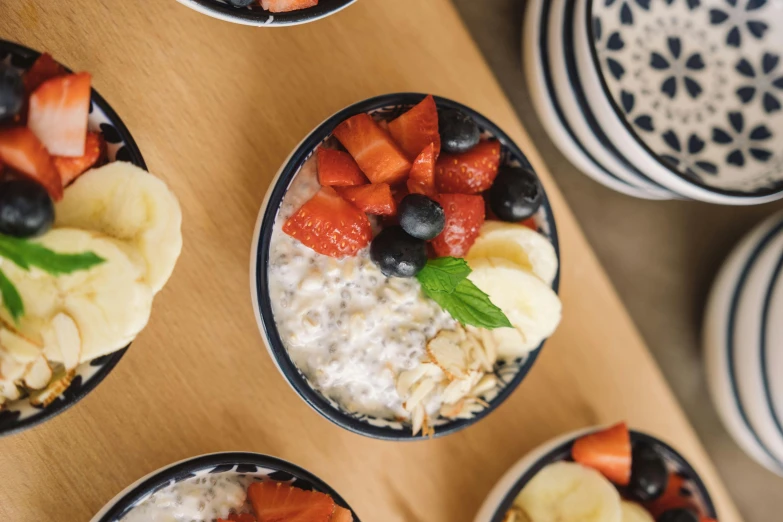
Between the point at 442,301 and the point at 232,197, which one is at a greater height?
the point at 232,197

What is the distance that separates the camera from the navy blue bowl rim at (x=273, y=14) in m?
0.85

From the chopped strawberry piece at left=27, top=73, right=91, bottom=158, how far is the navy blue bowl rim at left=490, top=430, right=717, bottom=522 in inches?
32.4

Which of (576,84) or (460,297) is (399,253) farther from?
(576,84)

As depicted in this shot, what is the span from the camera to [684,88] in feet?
4.26

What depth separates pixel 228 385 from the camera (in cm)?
107

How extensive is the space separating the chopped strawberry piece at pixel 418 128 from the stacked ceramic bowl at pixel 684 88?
253mm

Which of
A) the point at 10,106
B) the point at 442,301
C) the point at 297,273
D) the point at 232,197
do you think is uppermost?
the point at 10,106

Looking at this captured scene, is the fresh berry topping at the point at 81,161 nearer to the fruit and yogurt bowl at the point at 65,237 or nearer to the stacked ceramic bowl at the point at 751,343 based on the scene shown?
the fruit and yogurt bowl at the point at 65,237

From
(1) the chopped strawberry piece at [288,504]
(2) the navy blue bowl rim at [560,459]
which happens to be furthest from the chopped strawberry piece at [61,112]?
(2) the navy blue bowl rim at [560,459]

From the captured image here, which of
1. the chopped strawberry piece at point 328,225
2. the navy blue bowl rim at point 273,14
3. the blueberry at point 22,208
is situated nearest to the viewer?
the blueberry at point 22,208

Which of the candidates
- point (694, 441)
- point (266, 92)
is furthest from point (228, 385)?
point (694, 441)

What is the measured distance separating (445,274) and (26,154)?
0.55 metres

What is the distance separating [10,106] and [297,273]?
42 cm

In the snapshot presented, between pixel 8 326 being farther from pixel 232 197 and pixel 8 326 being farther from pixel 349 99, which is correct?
pixel 349 99
